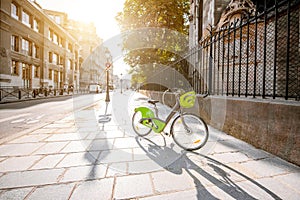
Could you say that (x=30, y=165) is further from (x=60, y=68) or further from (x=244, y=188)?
(x=60, y=68)

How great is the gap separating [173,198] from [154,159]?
40.0 inches

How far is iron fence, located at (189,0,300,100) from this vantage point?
3236mm

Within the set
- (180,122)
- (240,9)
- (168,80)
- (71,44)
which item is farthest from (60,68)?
(180,122)

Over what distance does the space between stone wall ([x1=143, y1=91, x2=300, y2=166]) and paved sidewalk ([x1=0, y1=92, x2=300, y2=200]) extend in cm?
18

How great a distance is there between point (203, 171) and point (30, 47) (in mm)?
29909

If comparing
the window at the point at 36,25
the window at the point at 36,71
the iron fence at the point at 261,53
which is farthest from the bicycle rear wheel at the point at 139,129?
the window at the point at 36,25

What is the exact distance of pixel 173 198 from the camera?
1.79 meters

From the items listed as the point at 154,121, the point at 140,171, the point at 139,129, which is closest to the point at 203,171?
the point at 140,171

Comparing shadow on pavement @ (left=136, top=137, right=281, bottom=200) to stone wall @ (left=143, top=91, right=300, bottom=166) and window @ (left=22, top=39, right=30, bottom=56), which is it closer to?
stone wall @ (left=143, top=91, right=300, bottom=166)

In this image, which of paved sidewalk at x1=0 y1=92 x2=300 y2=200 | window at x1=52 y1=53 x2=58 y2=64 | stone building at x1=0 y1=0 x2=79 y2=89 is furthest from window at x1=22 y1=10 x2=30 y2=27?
paved sidewalk at x1=0 y1=92 x2=300 y2=200

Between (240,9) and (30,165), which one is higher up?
(240,9)

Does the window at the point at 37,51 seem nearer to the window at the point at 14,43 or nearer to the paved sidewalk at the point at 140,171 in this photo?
the window at the point at 14,43

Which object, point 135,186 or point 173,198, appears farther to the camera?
point 135,186

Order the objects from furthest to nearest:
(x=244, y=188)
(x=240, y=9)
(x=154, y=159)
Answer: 1. (x=240, y=9)
2. (x=154, y=159)
3. (x=244, y=188)
